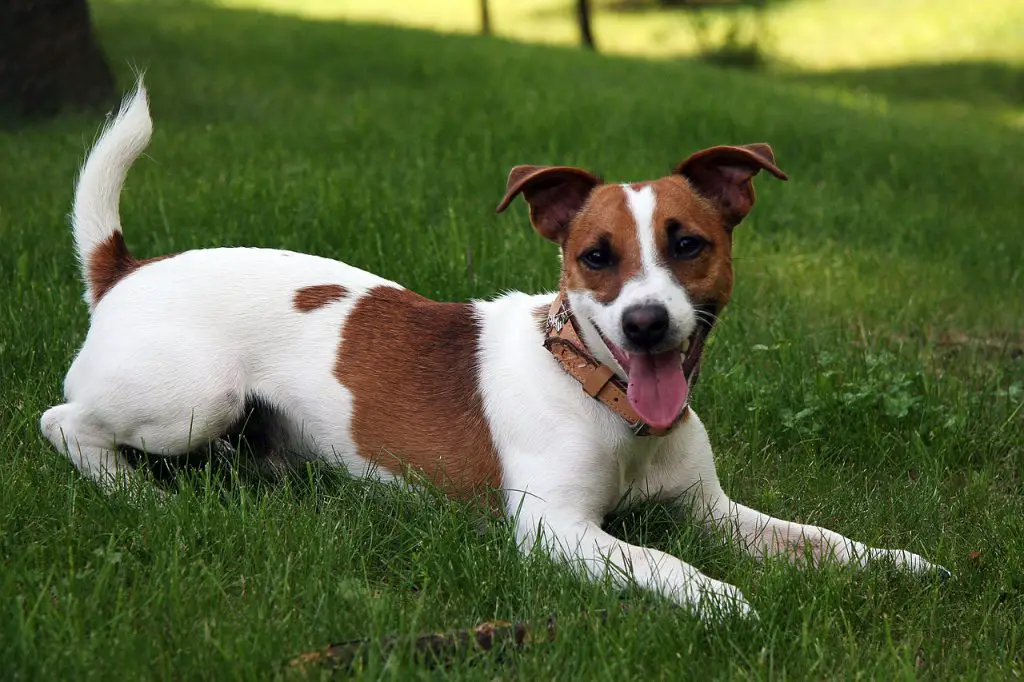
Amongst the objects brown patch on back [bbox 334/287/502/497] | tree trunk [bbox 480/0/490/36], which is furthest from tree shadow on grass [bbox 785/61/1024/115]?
brown patch on back [bbox 334/287/502/497]

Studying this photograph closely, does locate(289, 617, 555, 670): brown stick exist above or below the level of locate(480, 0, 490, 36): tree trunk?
above

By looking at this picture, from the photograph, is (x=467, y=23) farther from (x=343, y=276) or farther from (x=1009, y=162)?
(x=343, y=276)

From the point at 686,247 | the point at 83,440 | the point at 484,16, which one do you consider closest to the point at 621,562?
the point at 686,247

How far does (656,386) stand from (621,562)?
53 cm

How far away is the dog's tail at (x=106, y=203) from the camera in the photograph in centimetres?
419

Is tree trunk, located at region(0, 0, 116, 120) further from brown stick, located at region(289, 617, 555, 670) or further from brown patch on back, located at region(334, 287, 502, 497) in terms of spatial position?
brown stick, located at region(289, 617, 555, 670)

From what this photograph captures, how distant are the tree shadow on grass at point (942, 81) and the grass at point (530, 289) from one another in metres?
10.5

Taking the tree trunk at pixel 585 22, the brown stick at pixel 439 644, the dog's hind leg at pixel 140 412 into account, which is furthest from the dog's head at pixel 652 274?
the tree trunk at pixel 585 22

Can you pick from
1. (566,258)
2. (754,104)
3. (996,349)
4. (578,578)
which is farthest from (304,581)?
(754,104)

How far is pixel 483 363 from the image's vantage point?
12.7 ft

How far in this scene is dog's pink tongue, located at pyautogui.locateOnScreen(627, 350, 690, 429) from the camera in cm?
341

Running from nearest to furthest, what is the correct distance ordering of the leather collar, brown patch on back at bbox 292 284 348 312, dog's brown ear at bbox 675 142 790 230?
1. the leather collar
2. dog's brown ear at bbox 675 142 790 230
3. brown patch on back at bbox 292 284 348 312

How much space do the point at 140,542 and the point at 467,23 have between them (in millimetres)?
26961

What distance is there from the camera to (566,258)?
3.68m
